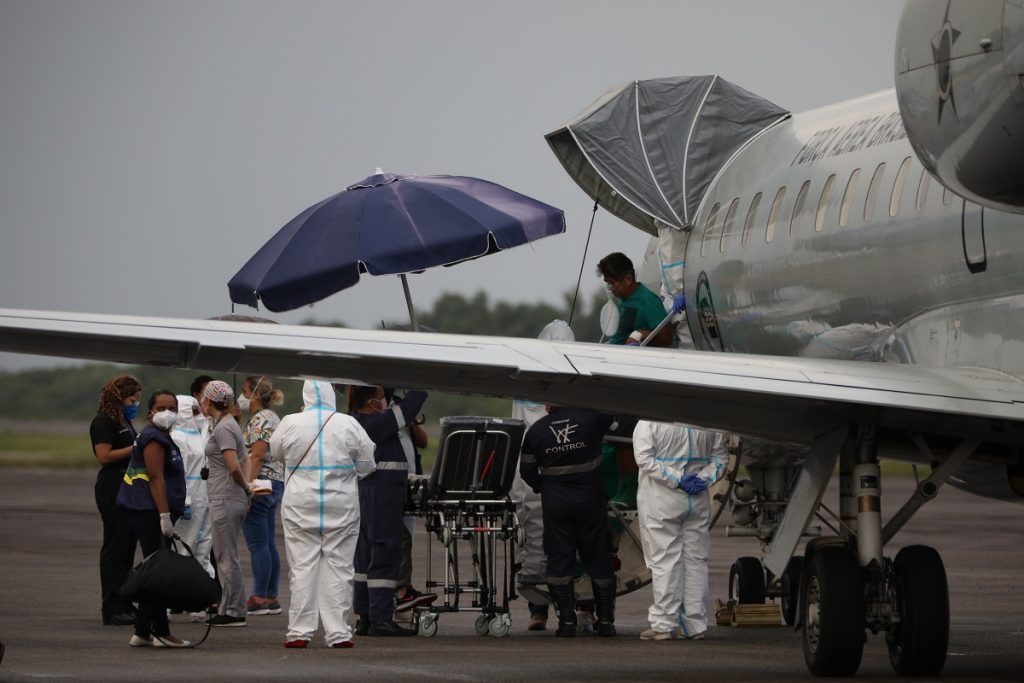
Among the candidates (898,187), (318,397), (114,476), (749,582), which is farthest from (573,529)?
(114,476)

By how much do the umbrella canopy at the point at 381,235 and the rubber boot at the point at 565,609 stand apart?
2828mm

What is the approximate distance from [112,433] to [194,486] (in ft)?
3.03

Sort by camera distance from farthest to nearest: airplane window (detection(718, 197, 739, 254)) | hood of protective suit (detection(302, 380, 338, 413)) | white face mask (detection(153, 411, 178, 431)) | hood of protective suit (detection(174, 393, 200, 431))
A: hood of protective suit (detection(174, 393, 200, 431)), airplane window (detection(718, 197, 739, 254)), white face mask (detection(153, 411, 178, 431)), hood of protective suit (detection(302, 380, 338, 413))

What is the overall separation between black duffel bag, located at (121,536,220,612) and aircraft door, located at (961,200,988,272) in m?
5.73

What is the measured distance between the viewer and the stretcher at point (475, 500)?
1456 centimetres

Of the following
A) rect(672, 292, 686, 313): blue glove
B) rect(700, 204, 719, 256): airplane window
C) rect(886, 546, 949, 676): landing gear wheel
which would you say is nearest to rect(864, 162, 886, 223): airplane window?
rect(886, 546, 949, 676): landing gear wheel

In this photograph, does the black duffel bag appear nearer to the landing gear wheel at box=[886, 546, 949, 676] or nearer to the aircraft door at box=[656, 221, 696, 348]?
the landing gear wheel at box=[886, 546, 949, 676]

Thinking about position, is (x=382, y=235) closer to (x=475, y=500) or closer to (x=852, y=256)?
(x=475, y=500)

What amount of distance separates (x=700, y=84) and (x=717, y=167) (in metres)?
0.89

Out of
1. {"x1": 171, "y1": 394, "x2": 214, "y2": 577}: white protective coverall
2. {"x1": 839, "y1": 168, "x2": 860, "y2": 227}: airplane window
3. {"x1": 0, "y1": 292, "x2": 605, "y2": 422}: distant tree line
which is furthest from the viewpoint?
{"x1": 0, "y1": 292, "x2": 605, "y2": 422}: distant tree line

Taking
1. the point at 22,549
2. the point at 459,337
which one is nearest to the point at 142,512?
the point at 459,337

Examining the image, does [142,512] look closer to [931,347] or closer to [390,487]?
[390,487]

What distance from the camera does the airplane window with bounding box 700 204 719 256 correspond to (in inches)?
666

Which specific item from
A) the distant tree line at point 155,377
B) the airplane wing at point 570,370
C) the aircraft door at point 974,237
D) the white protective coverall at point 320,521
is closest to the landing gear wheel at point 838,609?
the airplane wing at point 570,370
